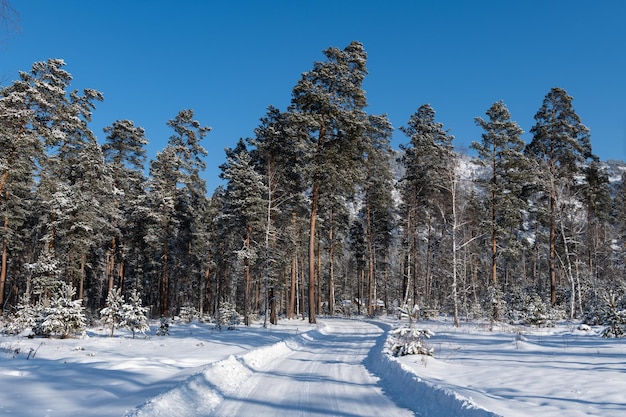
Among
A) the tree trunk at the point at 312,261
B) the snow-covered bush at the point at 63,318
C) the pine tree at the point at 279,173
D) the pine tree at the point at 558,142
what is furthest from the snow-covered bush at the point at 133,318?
the pine tree at the point at 558,142

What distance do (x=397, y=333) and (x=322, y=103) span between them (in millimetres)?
18166

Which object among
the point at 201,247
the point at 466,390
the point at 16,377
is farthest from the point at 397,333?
the point at 201,247

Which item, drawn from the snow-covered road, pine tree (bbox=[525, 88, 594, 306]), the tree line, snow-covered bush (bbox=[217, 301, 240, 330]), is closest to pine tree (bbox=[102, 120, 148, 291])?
the tree line

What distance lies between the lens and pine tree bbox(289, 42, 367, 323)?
89.6ft

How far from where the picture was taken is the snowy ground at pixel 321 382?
6.41 m

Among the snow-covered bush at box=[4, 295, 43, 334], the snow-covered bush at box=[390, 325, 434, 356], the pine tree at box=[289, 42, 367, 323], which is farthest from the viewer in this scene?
the pine tree at box=[289, 42, 367, 323]

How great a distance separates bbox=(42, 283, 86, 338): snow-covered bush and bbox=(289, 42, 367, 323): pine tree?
46.9 ft

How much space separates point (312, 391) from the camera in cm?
838

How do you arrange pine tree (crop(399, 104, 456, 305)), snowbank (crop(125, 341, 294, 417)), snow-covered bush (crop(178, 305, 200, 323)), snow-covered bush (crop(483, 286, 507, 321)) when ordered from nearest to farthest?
snowbank (crop(125, 341, 294, 417)), snow-covered bush (crop(483, 286, 507, 321)), snow-covered bush (crop(178, 305, 200, 323)), pine tree (crop(399, 104, 456, 305))

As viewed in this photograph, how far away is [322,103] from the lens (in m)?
27.1

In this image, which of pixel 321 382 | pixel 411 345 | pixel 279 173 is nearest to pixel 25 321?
pixel 321 382

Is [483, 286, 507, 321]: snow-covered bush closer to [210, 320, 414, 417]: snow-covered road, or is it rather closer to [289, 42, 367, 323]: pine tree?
[289, 42, 367, 323]: pine tree

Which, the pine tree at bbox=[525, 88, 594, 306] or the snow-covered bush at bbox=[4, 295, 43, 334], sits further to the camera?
the pine tree at bbox=[525, 88, 594, 306]

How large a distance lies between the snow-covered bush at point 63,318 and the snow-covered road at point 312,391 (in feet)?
30.5
